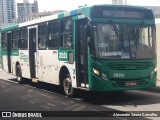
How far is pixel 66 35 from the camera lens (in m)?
12.9

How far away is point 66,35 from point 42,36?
2.76m

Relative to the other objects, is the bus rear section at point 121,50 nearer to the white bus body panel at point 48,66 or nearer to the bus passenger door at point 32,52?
the white bus body panel at point 48,66

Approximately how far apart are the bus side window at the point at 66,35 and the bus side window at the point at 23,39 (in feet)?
16.1

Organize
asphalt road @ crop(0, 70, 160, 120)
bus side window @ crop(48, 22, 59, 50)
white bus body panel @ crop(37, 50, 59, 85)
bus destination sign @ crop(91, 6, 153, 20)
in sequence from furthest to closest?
white bus body panel @ crop(37, 50, 59, 85), bus side window @ crop(48, 22, 59, 50), bus destination sign @ crop(91, 6, 153, 20), asphalt road @ crop(0, 70, 160, 120)

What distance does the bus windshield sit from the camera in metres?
11.0

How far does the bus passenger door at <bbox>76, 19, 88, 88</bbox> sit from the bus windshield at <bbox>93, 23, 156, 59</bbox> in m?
0.64

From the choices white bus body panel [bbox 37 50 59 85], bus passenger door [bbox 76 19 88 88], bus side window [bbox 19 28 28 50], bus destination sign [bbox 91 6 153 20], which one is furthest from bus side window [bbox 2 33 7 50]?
bus destination sign [bbox 91 6 153 20]

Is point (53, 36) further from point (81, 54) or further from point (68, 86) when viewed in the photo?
point (81, 54)

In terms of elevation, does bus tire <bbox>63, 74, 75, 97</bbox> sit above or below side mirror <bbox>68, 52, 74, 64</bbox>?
below

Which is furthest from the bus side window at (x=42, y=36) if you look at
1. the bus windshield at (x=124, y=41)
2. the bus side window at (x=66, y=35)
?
the bus windshield at (x=124, y=41)

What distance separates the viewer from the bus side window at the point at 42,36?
15.0 metres

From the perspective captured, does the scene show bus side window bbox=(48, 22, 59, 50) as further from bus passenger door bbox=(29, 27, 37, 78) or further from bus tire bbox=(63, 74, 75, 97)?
bus passenger door bbox=(29, 27, 37, 78)

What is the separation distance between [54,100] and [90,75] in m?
2.00

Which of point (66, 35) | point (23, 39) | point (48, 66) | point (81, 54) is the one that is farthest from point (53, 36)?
point (23, 39)
